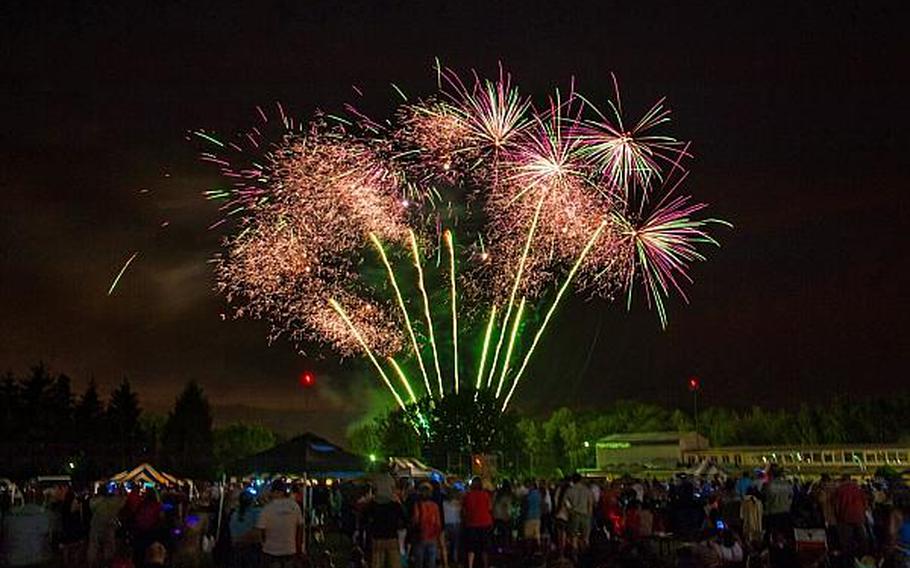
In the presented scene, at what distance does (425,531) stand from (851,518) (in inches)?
283

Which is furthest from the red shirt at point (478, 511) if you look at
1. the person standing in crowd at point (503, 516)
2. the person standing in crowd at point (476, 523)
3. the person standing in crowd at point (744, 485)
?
the person standing in crowd at point (744, 485)

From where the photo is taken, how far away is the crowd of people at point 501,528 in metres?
13.4

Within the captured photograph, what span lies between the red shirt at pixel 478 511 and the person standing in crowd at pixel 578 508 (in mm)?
2446

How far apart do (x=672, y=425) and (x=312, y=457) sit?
116644 millimetres

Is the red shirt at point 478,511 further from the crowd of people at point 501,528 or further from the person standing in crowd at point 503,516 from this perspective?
the person standing in crowd at point 503,516

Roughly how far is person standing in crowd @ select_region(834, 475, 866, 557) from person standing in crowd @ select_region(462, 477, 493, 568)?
5.83 metres

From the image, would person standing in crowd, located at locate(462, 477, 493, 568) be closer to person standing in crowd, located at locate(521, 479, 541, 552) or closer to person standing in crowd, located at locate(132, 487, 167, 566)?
person standing in crowd, located at locate(521, 479, 541, 552)

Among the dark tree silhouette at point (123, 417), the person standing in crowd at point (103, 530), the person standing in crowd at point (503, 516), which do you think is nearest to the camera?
the person standing in crowd at point (103, 530)

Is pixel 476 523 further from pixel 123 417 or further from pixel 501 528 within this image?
pixel 123 417

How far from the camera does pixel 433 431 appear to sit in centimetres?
5616

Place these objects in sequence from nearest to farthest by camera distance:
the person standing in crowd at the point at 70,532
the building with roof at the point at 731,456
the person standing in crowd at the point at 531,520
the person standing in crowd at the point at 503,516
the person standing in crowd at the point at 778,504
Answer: the person standing in crowd at the point at 778,504
the person standing in crowd at the point at 531,520
the person standing in crowd at the point at 70,532
the person standing in crowd at the point at 503,516
the building with roof at the point at 731,456

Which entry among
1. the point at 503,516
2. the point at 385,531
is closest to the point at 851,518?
the point at 503,516

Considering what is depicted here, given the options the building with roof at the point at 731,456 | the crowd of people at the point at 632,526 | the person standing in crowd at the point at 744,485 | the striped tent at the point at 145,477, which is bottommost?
the crowd of people at the point at 632,526

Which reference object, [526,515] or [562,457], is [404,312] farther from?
[562,457]
